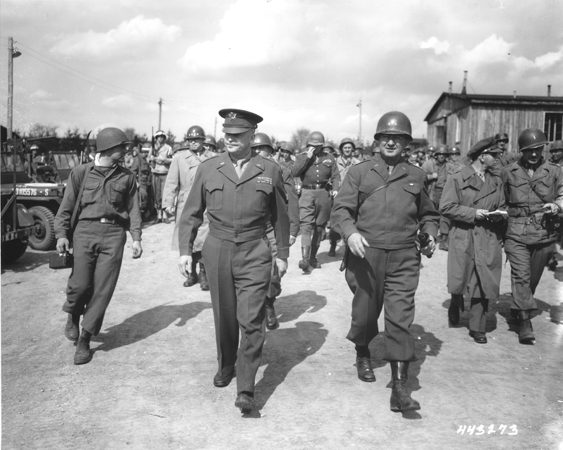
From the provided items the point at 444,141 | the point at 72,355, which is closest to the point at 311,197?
the point at 72,355

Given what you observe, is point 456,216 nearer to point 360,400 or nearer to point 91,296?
point 360,400

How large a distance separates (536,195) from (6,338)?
19.0ft

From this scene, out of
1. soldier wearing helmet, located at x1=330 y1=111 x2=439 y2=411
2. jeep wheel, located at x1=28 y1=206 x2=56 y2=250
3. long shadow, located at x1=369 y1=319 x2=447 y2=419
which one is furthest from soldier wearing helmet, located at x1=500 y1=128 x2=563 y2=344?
jeep wheel, located at x1=28 y1=206 x2=56 y2=250

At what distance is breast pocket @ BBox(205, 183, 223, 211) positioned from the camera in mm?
4383

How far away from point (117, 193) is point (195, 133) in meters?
3.22

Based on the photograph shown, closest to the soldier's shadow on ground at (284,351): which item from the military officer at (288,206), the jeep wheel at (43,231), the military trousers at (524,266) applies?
the military officer at (288,206)

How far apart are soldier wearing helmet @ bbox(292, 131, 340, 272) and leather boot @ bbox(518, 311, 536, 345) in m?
4.06

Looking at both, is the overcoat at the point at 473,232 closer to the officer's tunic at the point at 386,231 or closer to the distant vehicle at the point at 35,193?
the officer's tunic at the point at 386,231

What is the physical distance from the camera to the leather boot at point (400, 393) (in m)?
4.02

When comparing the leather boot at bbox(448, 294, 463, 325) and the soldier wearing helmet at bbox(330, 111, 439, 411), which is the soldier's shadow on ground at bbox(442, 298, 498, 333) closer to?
the leather boot at bbox(448, 294, 463, 325)

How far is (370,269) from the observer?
452cm

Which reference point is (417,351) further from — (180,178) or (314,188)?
(314,188)

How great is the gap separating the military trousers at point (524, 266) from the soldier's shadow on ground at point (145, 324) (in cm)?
355

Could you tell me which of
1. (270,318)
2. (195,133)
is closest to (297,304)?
(270,318)
